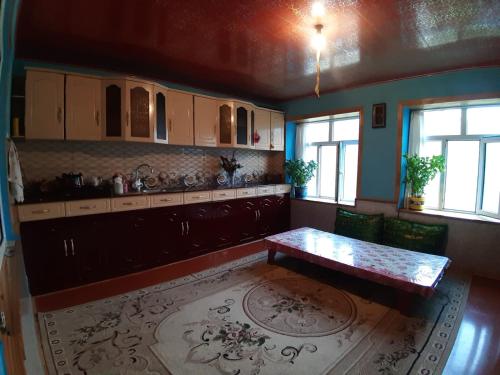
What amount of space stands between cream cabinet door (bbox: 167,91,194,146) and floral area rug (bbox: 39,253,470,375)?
74.9 inches

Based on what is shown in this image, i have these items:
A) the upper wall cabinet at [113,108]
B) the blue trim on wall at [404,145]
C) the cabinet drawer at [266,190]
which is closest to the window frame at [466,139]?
the blue trim on wall at [404,145]

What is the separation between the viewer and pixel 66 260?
2721 millimetres

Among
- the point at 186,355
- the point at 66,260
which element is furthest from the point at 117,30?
the point at 186,355

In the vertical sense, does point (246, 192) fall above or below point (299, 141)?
below

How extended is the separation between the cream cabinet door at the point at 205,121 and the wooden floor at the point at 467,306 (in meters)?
1.71

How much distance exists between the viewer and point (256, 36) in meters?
2.46

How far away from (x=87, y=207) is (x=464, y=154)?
15.5ft

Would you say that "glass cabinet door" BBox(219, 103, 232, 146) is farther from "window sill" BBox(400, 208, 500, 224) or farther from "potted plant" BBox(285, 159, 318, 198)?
"window sill" BBox(400, 208, 500, 224)

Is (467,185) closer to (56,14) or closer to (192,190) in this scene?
(192,190)

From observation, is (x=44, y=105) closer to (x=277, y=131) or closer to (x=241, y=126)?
(x=241, y=126)

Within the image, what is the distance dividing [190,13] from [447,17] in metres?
2.08

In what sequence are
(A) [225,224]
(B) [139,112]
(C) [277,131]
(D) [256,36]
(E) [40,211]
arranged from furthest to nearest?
(C) [277,131] → (A) [225,224] → (B) [139,112] → (E) [40,211] → (D) [256,36]

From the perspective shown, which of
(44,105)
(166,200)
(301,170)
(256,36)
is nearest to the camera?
(256,36)

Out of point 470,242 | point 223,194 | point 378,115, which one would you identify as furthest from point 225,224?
point 470,242
